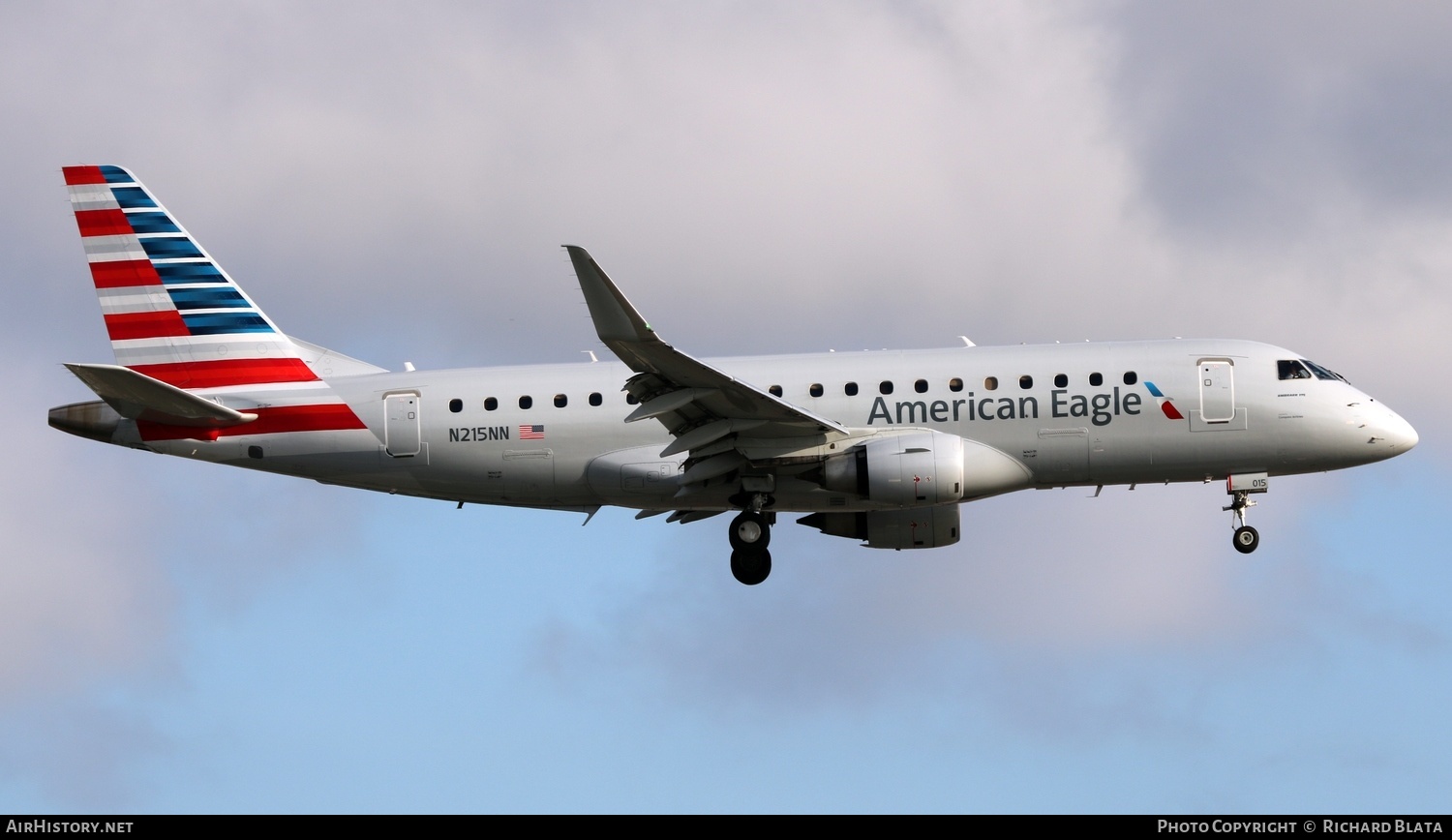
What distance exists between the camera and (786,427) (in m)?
38.4

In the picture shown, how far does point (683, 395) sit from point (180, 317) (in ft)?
45.5

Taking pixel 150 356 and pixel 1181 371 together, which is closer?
pixel 1181 371

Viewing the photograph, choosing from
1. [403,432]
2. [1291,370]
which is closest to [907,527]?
[1291,370]

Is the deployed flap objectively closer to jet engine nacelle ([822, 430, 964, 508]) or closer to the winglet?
the winglet

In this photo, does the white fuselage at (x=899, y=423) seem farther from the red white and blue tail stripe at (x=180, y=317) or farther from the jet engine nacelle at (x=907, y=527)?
the jet engine nacelle at (x=907, y=527)

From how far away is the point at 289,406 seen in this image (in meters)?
41.2

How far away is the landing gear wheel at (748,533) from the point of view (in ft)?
132

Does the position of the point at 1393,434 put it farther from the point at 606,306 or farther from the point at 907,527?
the point at 606,306

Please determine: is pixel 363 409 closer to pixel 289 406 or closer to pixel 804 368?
pixel 289 406

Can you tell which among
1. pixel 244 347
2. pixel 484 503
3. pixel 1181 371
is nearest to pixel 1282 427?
pixel 1181 371

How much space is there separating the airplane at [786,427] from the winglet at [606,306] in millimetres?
3160

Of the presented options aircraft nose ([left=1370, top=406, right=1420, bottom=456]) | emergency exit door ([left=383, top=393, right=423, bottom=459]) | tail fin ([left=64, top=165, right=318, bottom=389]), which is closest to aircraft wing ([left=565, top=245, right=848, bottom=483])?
emergency exit door ([left=383, top=393, right=423, bottom=459])

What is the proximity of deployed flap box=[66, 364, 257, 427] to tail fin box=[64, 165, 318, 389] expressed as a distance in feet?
5.13

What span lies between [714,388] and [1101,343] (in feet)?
30.6
